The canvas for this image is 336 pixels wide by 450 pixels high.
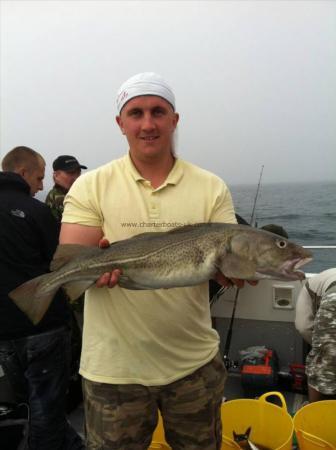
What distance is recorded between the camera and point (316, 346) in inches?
146

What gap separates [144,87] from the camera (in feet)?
8.09

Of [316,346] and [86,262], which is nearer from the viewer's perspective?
[86,262]

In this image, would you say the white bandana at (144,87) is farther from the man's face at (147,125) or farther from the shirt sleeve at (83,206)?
the shirt sleeve at (83,206)

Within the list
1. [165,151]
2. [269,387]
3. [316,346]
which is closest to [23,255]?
[165,151]

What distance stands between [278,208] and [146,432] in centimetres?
1486

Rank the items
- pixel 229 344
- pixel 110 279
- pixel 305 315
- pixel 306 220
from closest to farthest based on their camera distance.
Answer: pixel 110 279 < pixel 305 315 < pixel 229 344 < pixel 306 220

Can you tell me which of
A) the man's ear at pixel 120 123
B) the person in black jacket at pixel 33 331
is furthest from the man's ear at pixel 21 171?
the man's ear at pixel 120 123

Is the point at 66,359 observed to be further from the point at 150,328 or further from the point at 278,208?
the point at 278,208

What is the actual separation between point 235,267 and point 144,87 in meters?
1.16

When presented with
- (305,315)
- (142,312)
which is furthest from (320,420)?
(142,312)

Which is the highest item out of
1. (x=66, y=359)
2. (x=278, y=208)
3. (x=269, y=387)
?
(x=66, y=359)

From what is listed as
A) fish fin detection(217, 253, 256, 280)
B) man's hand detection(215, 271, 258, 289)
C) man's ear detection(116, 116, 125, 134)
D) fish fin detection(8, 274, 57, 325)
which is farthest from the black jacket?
fish fin detection(217, 253, 256, 280)

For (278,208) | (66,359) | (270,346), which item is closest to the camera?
(66,359)

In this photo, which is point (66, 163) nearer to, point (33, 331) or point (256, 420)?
point (33, 331)
